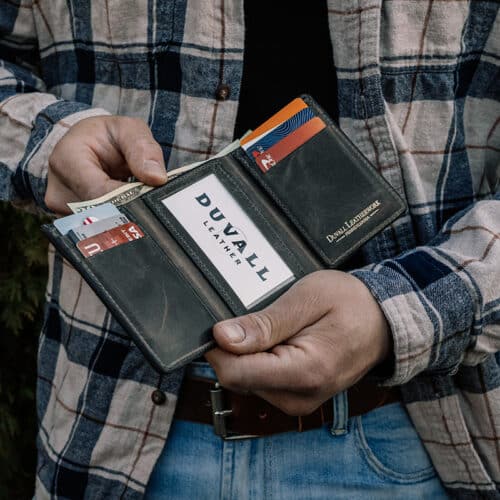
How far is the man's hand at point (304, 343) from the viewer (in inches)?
33.5

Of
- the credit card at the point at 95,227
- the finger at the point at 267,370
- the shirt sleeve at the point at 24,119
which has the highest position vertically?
the shirt sleeve at the point at 24,119

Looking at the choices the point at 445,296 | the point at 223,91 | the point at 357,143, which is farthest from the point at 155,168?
the point at 445,296

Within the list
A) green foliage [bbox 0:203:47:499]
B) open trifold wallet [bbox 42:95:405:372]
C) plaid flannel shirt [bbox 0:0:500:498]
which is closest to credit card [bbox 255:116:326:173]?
open trifold wallet [bbox 42:95:405:372]

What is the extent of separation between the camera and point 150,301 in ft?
2.89

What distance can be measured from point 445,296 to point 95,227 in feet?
1.76

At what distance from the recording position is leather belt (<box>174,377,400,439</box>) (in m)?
1.07

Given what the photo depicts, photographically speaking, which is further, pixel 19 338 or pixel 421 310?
pixel 19 338

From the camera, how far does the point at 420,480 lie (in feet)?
3.73

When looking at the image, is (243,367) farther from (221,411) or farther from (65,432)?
(65,432)

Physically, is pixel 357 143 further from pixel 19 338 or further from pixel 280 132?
pixel 19 338

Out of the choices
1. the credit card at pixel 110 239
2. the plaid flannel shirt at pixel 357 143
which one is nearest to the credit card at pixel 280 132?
the plaid flannel shirt at pixel 357 143

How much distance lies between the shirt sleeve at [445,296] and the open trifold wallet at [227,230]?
9 centimetres

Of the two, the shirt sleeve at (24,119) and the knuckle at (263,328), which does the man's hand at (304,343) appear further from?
the shirt sleeve at (24,119)

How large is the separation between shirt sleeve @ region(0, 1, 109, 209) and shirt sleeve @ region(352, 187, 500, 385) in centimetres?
60
